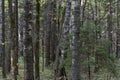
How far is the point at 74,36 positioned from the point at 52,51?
505 inches

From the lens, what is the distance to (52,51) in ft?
70.4

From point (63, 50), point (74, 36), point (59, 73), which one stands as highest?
point (74, 36)

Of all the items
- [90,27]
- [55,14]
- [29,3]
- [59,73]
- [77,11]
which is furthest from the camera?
[55,14]

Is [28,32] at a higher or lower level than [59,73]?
higher

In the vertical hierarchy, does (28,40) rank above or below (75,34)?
below

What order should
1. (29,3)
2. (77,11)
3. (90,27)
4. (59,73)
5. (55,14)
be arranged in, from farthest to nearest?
1. (55,14)
2. (59,73)
3. (90,27)
4. (29,3)
5. (77,11)

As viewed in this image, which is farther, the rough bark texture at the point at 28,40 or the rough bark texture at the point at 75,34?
the rough bark texture at the point at 28,40

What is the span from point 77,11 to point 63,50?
14.9 feet

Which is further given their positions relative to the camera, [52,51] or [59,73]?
[52,51]

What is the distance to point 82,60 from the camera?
1283 centimetres

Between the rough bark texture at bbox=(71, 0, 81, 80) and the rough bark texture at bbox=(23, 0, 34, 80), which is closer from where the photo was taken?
the rough bark texture at bbox=(71, 0, 81, 80)

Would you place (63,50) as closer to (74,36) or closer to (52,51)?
(74,36)

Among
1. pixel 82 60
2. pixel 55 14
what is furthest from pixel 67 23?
pixel 55 14

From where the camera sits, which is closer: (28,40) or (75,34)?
(75,34)
